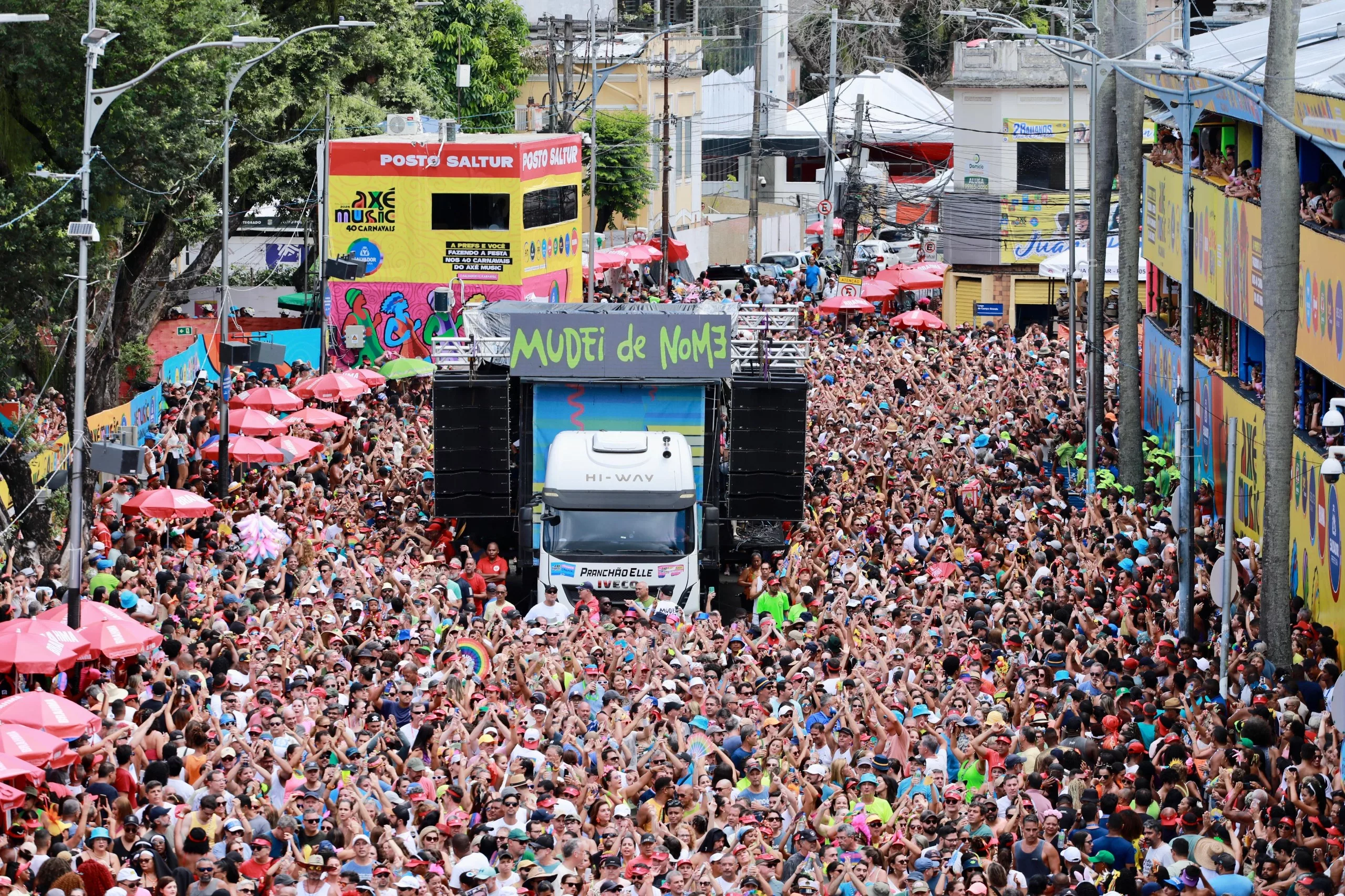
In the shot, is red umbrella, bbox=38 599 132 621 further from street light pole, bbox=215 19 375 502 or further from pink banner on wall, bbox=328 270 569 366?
pink banner on wall, bbox=328 270 569 366

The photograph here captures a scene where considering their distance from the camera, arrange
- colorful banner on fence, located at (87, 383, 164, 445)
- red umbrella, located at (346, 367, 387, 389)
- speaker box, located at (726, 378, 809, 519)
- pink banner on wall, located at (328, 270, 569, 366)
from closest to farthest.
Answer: speaker box, located at (726, 378, 809, 519) → colorful banner on fence, located at (87, 383, 164, 445) → red umbrella, located at (346, 367, 387, 389) → pink banner on wall, located at (328, 270, 569, 366)

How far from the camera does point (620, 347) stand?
2631cm

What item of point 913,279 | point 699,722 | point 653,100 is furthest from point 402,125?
point 699,722

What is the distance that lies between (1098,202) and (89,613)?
2025cm

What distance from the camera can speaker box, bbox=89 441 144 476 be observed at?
2119cm

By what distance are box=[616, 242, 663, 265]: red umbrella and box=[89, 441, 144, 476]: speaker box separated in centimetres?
3878

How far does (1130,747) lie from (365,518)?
48.8ft

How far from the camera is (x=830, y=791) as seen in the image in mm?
14680

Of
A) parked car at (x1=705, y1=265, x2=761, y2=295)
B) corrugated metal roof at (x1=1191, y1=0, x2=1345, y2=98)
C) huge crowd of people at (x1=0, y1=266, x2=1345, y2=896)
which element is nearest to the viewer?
huge crowd of people at (x1=0, y1=266, x2=1345, y2=896)

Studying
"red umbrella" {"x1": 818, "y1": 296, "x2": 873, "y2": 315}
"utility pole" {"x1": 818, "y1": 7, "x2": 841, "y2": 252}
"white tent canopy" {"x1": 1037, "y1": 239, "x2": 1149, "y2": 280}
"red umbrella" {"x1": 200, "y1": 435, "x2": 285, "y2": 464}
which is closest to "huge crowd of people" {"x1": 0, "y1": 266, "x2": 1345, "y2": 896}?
"red umbrella" {"x1": 200, "y1": 435, "x2": 285, "y2": 464}

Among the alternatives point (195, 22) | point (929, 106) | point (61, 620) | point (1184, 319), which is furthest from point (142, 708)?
point (929, 106)

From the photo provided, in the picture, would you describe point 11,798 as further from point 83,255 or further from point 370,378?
point 370,378

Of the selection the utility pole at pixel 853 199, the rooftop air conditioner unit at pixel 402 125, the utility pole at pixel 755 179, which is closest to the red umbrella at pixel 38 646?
the rooftop air conditioner unit at pixel 402 125

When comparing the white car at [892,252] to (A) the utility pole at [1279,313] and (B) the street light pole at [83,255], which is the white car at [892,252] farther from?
(B) the street light pole at [83,255]
